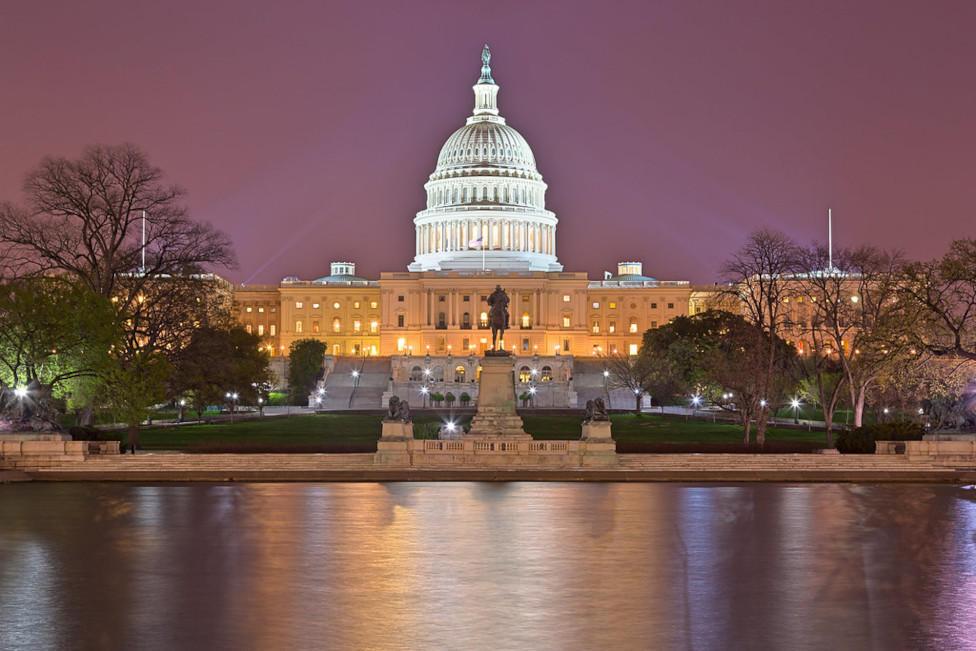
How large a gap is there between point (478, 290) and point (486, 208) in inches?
714

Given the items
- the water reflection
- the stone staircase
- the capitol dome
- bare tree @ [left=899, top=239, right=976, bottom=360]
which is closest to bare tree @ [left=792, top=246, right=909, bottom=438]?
bare tree @ [left=899, top=239, right=976, bottom=360]

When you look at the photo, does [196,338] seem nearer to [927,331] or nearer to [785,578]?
[927,331]

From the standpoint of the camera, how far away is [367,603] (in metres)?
16.7

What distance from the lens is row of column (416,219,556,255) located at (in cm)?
18100

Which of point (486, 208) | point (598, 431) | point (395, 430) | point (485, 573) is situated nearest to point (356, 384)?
point (486, 208)

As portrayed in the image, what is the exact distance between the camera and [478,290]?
16500 cm

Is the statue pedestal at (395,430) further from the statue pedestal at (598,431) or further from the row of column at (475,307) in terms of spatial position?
the row of column at (475,307)

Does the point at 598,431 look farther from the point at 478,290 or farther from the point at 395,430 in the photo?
the point at 478,290

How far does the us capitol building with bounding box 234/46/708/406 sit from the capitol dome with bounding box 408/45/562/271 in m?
0.18

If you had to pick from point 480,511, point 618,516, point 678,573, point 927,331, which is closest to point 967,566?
point 678,573

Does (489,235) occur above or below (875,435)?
above

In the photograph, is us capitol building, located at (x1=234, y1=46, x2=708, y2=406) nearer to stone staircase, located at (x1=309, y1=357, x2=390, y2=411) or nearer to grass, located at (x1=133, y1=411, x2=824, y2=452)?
stone staircase, located at (x1=309, y1=357, x2=390, y2=411)

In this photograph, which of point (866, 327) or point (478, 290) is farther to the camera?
point (478, 290)

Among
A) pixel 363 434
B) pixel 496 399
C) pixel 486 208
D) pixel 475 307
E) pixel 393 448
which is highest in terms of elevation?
pixel 486 208
